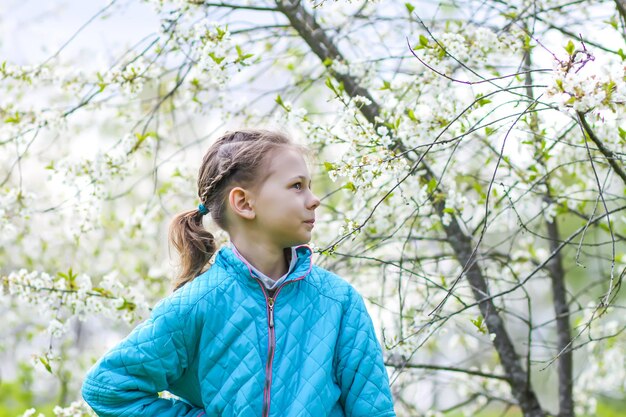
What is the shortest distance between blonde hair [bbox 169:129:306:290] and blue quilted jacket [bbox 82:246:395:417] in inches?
6.7

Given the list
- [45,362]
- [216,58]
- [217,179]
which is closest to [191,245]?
[217,179]

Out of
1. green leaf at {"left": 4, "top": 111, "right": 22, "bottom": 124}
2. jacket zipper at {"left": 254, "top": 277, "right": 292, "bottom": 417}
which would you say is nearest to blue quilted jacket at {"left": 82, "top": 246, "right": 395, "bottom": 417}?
jacket zipper at {"left": 254, "top": 277, "right": 292, "bottom": 417}

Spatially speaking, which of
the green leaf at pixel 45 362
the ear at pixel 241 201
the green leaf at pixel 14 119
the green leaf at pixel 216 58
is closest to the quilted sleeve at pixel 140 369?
the ear at pixel 241 201

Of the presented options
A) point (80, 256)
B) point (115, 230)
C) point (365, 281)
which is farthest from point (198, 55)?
point (80, 256)

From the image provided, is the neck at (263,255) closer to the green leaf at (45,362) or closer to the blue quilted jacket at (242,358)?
the blue quilted jacket at (242,358)

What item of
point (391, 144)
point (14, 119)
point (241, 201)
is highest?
point (14, 119)

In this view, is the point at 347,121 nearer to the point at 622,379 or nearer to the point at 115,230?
the point at 622,379

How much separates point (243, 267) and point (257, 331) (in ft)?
0.52

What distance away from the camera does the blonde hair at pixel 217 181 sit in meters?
2.08

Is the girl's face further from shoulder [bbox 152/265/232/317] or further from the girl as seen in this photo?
shoulder [bbox 152/265/232/317]

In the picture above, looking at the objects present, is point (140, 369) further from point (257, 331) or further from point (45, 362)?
point (45, 362)

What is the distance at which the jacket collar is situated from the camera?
1989 millimetres

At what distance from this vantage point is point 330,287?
6.81 feet

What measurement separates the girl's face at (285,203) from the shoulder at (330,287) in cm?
11
